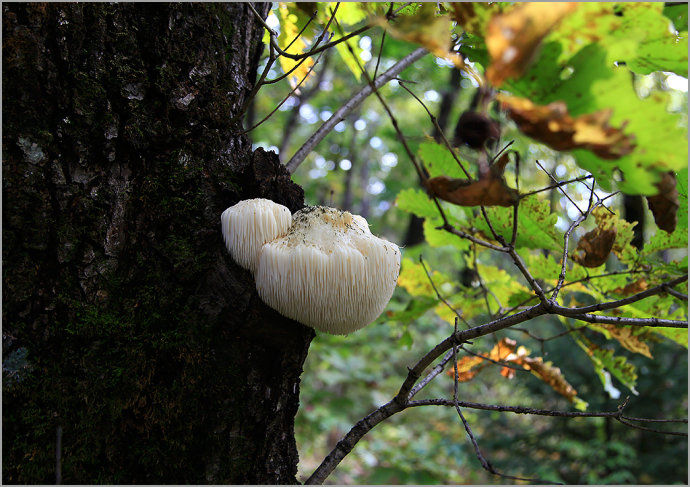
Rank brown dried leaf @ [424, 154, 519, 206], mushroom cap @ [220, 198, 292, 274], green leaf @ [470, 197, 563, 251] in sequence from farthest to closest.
A: 1. green leaf @ [470, 197, 563, 251]
2. mushroom cap @ [220, 198, 292, 274]
3. brown dried leaf @ [424, 154, 519, 206]

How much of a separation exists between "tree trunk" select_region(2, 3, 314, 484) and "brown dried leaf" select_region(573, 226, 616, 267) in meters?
0.94

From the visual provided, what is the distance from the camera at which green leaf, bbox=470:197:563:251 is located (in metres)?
1.51

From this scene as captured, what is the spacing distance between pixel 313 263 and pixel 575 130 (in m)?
0.73

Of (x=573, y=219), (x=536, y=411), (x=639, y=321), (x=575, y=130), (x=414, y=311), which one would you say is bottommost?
(x=536, y=411)

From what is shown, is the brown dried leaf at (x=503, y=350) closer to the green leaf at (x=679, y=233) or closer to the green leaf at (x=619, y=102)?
the green leaf at (x=679, y=233)

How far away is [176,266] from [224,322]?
226 millimetres

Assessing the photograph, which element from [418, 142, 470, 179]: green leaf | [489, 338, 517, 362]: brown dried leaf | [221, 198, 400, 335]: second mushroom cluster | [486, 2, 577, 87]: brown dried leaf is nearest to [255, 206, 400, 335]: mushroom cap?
[221, 198, 400, 335]: second mushroom cluster

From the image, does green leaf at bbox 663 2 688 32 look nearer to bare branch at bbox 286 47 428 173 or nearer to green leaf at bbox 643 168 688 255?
green leaf at bbox 643 168 688 255

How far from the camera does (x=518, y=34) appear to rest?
1.99 feet

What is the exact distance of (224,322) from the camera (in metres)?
1.27

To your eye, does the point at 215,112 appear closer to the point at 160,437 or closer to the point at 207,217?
the point at 207,217

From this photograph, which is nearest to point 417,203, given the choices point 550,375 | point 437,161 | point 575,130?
point 437,161

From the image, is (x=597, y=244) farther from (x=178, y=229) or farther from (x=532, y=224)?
(x=178, y=229)

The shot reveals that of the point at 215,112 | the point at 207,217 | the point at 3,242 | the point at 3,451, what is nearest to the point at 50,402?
the point at 3,451
